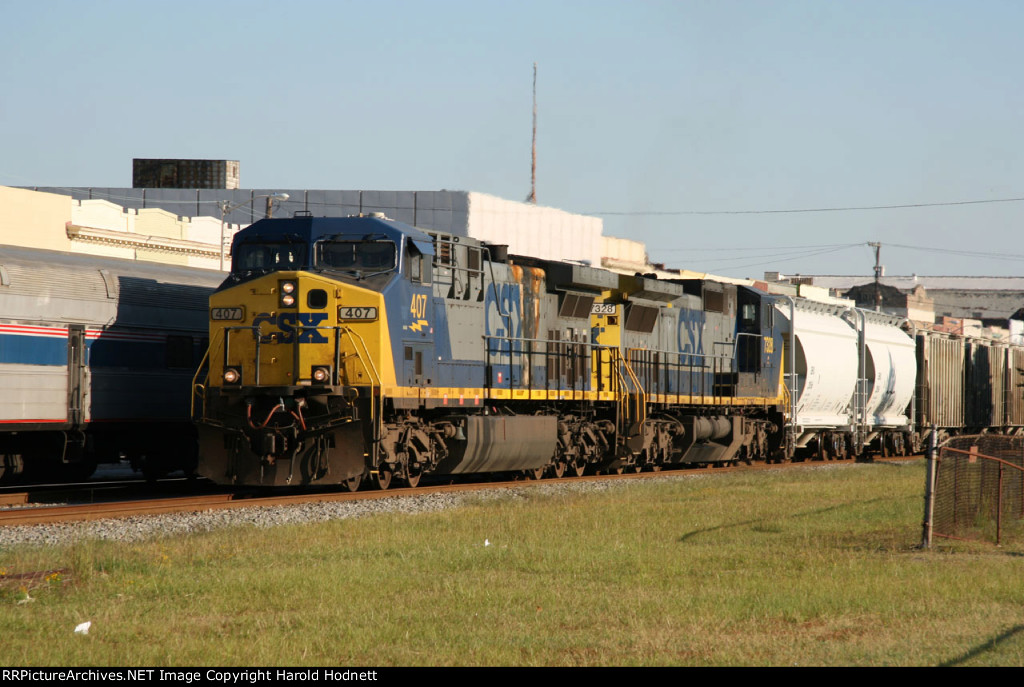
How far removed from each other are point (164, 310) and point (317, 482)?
515cm

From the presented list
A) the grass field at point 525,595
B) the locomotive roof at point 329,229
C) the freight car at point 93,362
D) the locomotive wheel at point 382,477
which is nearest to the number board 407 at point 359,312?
the locomotive roof at point 329,229

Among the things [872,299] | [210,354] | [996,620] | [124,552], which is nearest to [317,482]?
[210,354]

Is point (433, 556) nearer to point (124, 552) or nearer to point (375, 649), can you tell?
point (124, 552)

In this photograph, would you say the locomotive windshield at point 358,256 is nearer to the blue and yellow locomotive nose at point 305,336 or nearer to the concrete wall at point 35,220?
the blue and yellow locomotive nose at point 305,336

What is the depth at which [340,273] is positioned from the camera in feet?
56.9

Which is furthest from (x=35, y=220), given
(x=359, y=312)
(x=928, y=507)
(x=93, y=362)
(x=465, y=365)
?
(x=928, y=507)

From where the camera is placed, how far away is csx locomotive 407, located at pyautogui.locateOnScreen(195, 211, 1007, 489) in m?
16.9

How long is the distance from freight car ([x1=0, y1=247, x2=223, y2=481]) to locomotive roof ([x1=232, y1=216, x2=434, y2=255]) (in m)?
2.92

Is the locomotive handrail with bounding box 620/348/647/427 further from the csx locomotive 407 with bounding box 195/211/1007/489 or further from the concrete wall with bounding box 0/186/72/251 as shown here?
the concrete wall with bounding box 0/186/72/251

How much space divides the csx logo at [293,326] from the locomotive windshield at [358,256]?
2.92 feet

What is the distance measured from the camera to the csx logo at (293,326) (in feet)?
55.7

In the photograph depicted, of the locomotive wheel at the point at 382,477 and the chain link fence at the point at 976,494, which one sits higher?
the chain link fence at the point at 976,494

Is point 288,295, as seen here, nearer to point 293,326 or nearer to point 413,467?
point 293,326

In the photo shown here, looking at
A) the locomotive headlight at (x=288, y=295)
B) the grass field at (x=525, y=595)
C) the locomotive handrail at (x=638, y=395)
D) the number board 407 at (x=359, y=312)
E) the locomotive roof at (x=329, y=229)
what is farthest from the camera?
the locomotive handrail at (x=638, y=395)
